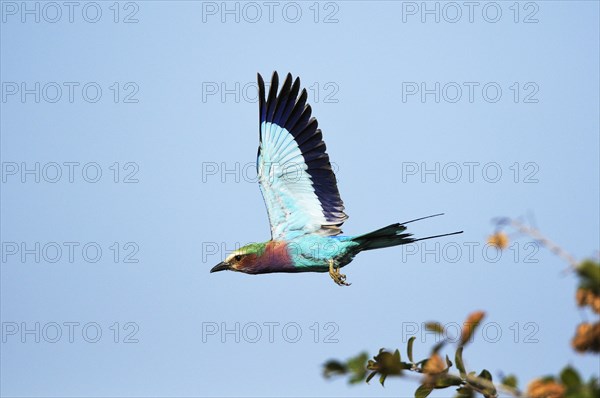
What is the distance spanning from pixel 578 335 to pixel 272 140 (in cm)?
699

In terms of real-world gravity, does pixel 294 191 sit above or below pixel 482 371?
above

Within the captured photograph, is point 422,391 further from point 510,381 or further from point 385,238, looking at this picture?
point 385,238

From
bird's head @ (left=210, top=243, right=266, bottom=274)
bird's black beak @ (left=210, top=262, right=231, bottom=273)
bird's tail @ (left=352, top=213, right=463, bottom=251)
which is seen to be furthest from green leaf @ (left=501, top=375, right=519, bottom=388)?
bird's black beak @ (left=210, top=262, right=231, bottom=273)

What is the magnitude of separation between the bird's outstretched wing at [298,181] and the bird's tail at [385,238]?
0.49m

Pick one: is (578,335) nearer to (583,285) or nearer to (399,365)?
(583,285)

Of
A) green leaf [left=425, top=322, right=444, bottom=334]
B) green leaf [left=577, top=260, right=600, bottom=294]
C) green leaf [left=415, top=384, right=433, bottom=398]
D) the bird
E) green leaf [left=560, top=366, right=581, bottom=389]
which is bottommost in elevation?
green leaf [left=415, top=384, right=433, bottom=398]

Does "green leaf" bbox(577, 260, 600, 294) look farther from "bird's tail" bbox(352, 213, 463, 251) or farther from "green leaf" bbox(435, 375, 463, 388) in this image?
"bird's tail" bbox(352, 213, 463, 251)

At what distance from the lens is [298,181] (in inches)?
339

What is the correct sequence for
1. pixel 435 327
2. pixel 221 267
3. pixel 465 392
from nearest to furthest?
pixel 435 327
pixel 465 392
pixel 221 267

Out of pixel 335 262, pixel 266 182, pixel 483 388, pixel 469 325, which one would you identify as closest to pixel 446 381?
pixel 483 388

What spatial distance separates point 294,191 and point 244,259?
923 millimetres

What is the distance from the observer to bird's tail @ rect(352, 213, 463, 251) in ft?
24.8

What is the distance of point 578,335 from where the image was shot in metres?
1.89

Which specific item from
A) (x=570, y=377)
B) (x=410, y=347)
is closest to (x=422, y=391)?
(x=410, y=347)
